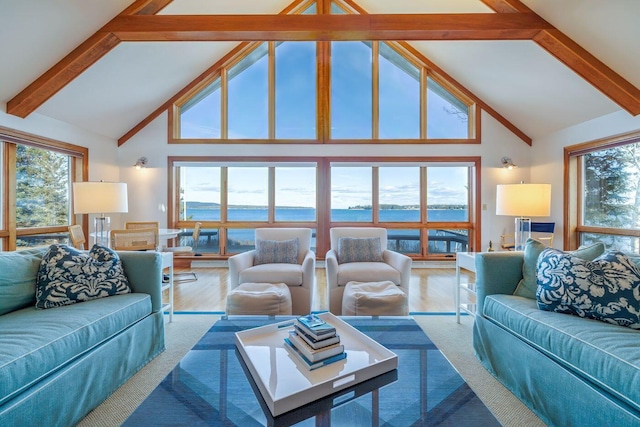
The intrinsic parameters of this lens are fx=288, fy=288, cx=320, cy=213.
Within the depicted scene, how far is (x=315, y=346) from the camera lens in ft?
4.39

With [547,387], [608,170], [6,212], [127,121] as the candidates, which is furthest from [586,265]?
[127,121]

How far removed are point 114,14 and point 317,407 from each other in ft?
13.9

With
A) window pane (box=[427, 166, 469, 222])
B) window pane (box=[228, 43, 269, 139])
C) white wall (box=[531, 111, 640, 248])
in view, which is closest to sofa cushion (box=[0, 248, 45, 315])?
window pane (box=[228, 43, 269, 139])

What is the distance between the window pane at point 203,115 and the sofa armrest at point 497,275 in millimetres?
4773

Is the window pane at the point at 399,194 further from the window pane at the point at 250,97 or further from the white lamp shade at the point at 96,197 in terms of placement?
the white lamp shade at the point at 96,197

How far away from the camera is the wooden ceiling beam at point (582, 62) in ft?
10.5

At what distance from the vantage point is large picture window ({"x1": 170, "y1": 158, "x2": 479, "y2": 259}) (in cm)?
535

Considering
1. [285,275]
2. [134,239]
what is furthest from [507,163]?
[134,239]

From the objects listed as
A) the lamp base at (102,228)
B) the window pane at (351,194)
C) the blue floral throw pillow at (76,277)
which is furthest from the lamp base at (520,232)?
the lamp base at (102,228)

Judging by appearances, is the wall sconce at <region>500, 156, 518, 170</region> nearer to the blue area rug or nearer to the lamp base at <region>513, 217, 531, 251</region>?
the lamp base at <region>513, 217, 531, 251</region>

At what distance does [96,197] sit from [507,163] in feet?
19.7

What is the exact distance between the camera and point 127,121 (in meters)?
4.89

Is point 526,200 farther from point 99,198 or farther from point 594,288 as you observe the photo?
point 99,198

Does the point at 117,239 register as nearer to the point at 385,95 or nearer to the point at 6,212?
the point at 6,212
